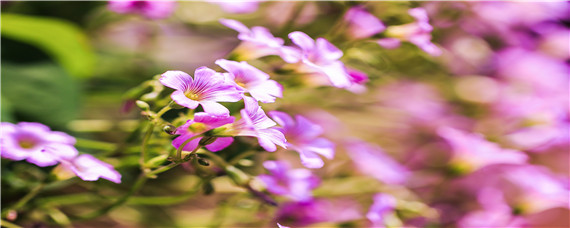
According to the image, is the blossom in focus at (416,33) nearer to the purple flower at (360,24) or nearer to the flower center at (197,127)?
the purple flower at (360,24)

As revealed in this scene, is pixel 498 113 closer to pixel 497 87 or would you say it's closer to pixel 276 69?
pixel 497 87

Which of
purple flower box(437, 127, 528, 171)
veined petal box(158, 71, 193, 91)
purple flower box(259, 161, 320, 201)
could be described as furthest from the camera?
purple flower box(437, 127, 528, 171)

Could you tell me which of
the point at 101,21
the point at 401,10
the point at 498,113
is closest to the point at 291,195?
the point at 401,10

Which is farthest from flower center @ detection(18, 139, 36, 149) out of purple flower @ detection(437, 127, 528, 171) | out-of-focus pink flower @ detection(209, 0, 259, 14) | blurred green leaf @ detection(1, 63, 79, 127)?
purple flower @ detection(437, 127, 528, 171)

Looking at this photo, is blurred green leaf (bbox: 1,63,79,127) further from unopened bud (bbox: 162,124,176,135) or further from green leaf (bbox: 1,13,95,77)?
unopened bud (bbox: 162,124,176,135)

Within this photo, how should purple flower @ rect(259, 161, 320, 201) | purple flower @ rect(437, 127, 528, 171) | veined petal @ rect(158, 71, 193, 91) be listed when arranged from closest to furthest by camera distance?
veined petal @ rect(158, 71, 193, 91) < purple flower @ rect(259, 161, 320, 201) < purple flower @ rect(437, 127, 528, 171)

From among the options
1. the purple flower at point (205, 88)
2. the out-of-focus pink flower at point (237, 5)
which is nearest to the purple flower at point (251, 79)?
the purple flower at point (205, 88)

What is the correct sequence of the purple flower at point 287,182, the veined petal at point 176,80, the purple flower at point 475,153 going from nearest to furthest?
the veined petal at point 176,80
the purple flower at point 287,182
the purple flower at point 475,153

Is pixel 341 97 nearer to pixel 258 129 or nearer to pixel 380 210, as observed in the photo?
pixel 380 210
